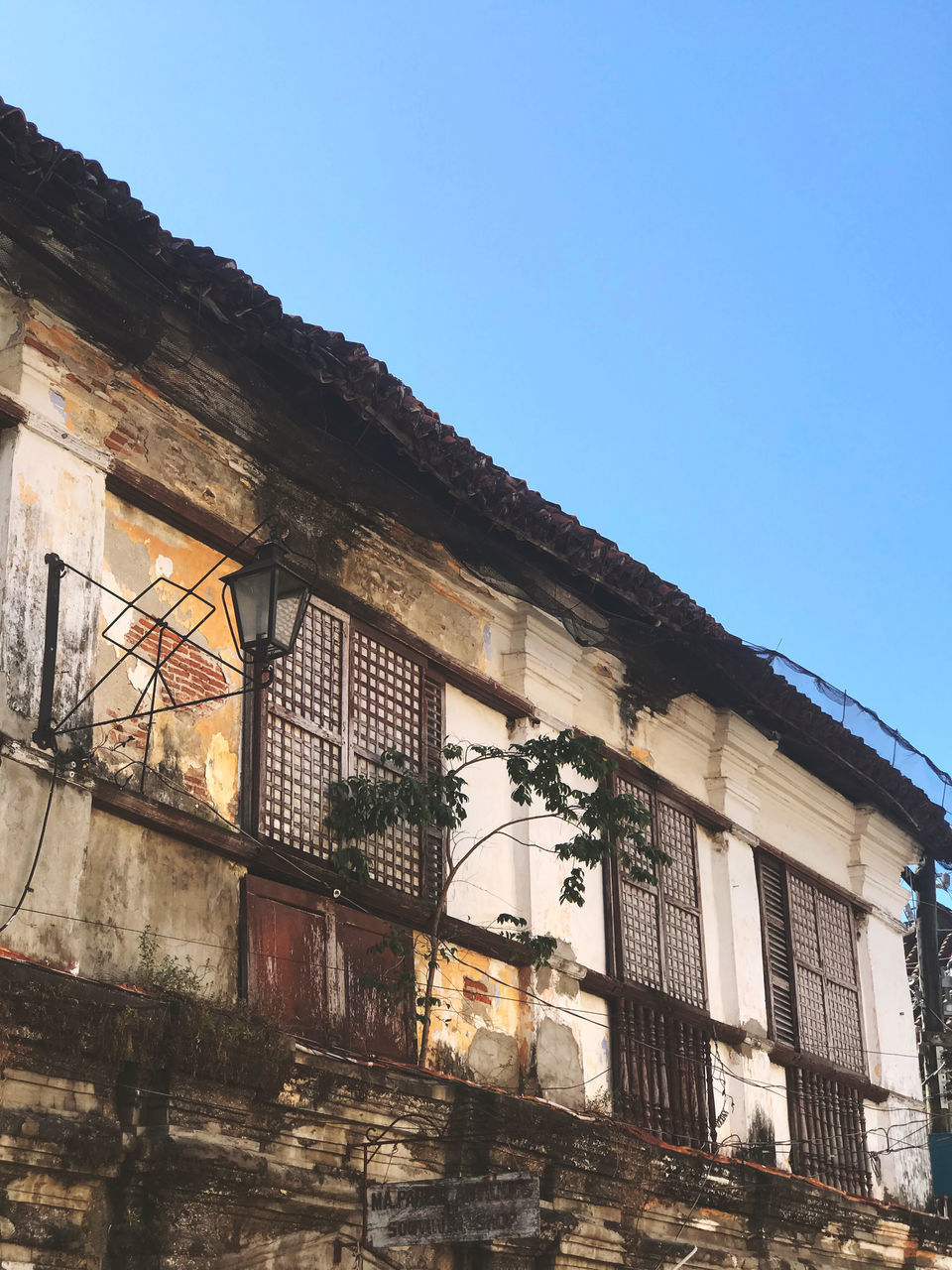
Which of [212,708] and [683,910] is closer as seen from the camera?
[212,708]

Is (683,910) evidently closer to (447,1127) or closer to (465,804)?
(465,804)

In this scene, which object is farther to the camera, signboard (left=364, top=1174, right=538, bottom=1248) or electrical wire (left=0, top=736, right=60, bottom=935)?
signboard (left=364, top=1174, right=538, bottom=1248)

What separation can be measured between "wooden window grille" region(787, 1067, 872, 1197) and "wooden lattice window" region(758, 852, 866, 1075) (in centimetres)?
20

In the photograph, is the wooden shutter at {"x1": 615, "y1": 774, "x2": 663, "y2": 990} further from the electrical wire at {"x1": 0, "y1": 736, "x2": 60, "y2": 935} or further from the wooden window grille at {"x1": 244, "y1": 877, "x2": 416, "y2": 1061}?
the electrical wire at {"x1": 0, "y1": 736, "x2": 60, "y2": 935}

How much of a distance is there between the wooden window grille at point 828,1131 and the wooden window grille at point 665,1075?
3.16 ft

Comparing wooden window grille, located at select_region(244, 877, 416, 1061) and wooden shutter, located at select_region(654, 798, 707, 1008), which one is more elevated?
wooden shutter, located at select_region(654, 798, 707, 1008)

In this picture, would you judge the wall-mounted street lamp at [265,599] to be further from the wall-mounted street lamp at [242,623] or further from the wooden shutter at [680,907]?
the wooden shutter at [680,907]


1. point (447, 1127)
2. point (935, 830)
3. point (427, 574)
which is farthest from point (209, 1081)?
point (935, 830)

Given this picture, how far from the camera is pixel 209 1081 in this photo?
256 inches

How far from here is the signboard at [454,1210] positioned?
650cm

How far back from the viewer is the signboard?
650 cm

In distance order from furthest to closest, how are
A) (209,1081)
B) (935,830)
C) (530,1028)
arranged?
(935,830), (530,1028), (209,1081)

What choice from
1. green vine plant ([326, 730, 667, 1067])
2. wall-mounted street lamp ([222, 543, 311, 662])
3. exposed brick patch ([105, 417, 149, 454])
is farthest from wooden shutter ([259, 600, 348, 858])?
exposed brick patch ([105, 417, 149, 454])

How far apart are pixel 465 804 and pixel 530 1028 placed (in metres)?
1.21
